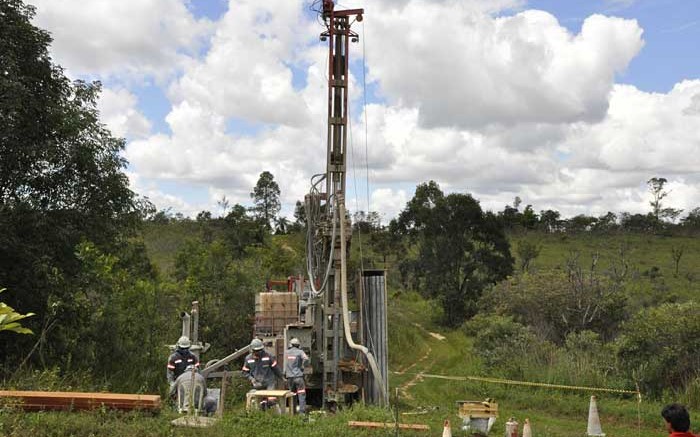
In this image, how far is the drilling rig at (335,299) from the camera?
12.9 meters

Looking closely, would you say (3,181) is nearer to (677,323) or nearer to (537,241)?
(677,323)

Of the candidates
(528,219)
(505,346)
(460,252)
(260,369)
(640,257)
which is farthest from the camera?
(528,219)

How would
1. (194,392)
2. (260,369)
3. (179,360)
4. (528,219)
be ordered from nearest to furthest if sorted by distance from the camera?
(194,392) → (179,360) → (260,369) → (528,219)

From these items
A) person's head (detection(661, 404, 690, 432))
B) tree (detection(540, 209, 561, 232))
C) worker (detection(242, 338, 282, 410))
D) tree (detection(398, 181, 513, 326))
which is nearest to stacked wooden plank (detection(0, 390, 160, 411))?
worker (detection(242, 338, 282, 410))

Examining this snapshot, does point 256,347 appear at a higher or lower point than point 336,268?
lower

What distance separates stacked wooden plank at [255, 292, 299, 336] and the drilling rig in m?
0.03

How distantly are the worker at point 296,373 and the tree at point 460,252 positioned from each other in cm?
2034

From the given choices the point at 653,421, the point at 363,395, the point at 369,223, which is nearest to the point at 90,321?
the point at 363,395

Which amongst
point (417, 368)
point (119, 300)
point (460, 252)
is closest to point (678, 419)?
point (119, 300)

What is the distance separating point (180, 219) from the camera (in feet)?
173

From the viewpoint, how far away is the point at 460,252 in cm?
3183

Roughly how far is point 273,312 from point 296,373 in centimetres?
331

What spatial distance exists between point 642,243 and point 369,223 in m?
22.4

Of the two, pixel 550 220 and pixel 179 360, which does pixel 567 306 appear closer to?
pixel 179 360
